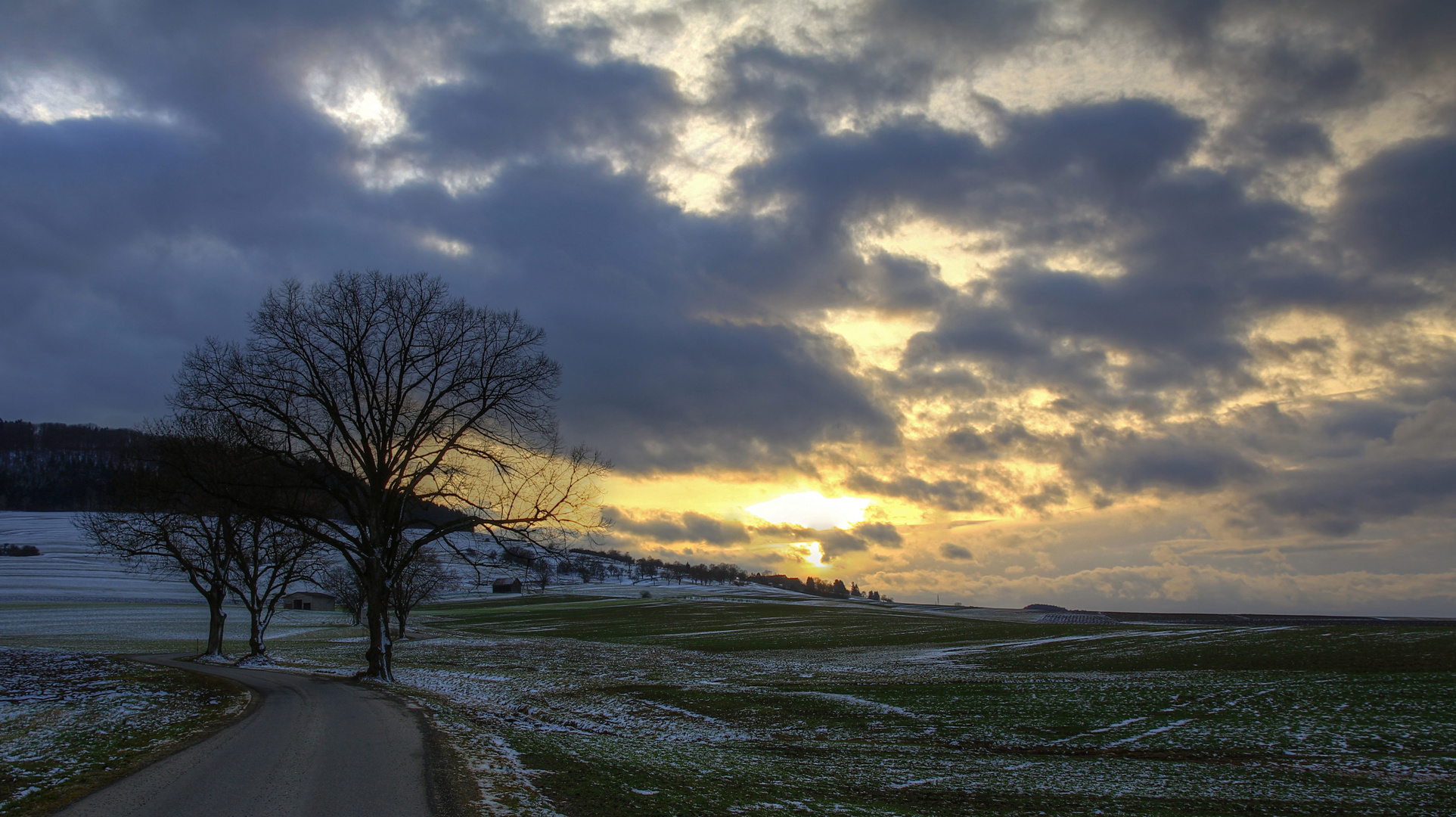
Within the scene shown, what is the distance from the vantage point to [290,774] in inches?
464

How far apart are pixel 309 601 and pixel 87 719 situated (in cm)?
12969

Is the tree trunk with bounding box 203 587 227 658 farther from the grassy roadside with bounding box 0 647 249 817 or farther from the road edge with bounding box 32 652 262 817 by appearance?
the road edge with bounding box 32 652 262 817

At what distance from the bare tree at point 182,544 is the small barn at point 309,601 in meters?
102

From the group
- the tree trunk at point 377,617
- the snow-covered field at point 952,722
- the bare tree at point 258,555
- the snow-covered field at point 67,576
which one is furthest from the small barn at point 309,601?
the tree trunk at point 377,617

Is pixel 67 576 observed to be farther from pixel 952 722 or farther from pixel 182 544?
pixel 952 722

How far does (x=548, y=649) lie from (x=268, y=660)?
1999 centimetres

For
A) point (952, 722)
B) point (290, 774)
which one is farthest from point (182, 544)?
point (952, 722)

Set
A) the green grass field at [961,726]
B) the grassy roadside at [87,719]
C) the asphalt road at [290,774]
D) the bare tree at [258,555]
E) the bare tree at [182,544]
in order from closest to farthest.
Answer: the asphalt road at [290,774]
the grassy roadside at [87,719]
the green grass field at [961,726]
the bare tree at [182,544]
the bare tree at [258,555]

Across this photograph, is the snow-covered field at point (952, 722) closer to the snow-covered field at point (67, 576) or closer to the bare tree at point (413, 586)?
the bare tree at point (413, 586)

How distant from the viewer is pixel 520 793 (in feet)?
35.8

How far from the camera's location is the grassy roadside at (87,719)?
11227 millimetres

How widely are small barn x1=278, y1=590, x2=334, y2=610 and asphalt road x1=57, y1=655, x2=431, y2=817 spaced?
12775 cm

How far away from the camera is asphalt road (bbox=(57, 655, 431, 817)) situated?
9914 millimetres

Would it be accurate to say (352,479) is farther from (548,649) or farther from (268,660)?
(548,649)
